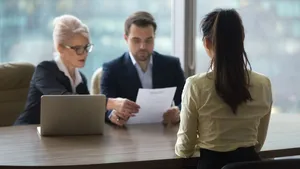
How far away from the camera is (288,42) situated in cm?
400

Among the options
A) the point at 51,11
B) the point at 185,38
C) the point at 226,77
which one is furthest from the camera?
the point at 185,38

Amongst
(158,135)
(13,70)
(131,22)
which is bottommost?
(158,135)

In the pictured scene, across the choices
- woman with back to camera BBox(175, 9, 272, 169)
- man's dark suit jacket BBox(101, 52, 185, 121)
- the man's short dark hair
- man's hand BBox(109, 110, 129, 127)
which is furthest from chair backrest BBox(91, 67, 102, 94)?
woman with back to camera BBox(175, 9, 272, 169)

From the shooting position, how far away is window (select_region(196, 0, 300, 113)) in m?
3.98

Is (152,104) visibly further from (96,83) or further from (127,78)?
(96,83)

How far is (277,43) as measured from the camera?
13.3 ft

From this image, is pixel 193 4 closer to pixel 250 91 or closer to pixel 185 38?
pixel 185 38

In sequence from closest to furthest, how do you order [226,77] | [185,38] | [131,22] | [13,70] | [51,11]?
[226,77], [131,22], [13,70], [51,11], [185,38]

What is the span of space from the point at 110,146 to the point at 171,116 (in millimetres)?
542

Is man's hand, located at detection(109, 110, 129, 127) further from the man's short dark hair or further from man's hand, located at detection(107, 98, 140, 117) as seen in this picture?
the man's short dark hair

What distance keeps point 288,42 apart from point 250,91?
2.00 m

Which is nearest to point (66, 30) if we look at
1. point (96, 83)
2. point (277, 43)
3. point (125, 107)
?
point (125, 107)

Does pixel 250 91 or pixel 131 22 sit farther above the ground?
pixel 131 22

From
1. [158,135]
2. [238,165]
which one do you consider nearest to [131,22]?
[158,135]
